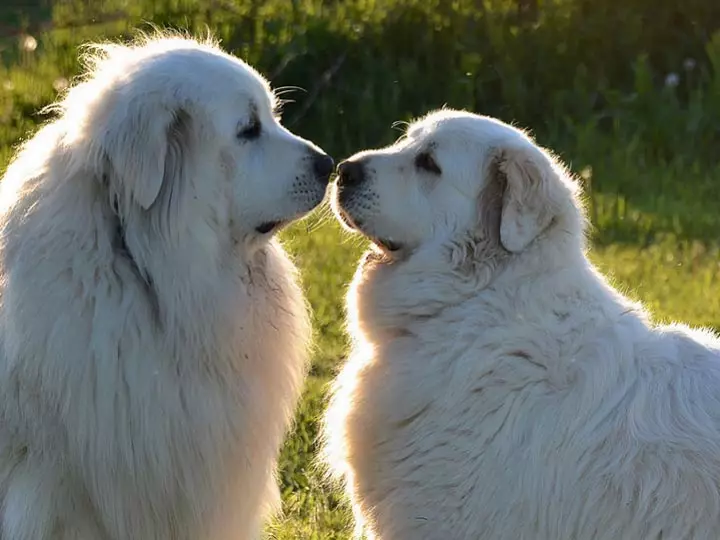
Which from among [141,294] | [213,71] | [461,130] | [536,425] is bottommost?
[536,425]

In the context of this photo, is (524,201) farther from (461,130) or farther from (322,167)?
(322,167)

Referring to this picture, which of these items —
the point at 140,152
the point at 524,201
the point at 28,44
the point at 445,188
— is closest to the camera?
the point at 140,152

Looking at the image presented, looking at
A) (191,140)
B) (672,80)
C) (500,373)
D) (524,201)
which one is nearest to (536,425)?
(500,373)

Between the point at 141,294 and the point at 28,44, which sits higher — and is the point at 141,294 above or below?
above

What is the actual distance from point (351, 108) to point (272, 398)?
19.0ft

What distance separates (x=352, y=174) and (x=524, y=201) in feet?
2.03

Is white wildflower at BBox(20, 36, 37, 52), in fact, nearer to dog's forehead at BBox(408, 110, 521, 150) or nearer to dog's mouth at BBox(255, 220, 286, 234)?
dog's forehead at BBox(408, 110, 521, 150)

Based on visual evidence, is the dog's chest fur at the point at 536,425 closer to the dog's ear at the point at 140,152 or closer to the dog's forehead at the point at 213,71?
the dog's forehead at the point at 213,71

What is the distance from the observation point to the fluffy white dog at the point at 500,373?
3732 millimetres

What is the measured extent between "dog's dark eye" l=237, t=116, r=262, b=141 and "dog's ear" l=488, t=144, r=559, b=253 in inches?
33.1

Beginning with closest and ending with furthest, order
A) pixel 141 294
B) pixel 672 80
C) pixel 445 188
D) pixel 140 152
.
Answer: pixel 140 152 < pixel 141 294 < pixel 445 188 < pixel 672 80

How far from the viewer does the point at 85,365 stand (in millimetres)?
3697

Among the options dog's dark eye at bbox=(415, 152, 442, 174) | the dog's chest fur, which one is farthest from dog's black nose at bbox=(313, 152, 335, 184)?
the dog's chest fur

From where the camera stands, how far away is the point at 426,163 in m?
4.22
